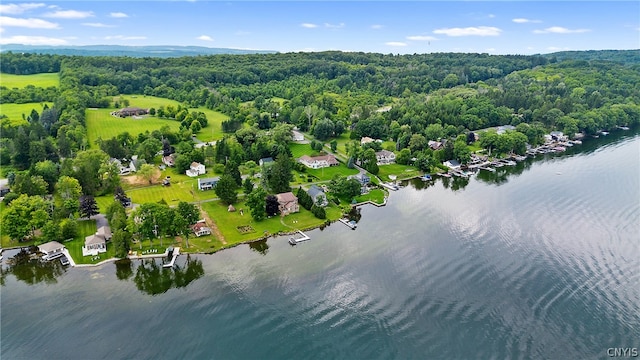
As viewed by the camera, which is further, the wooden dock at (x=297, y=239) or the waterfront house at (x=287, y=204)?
the waterfront house at (x=287, y=204)

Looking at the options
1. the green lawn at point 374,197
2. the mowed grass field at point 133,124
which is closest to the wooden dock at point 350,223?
the green lawn at point 374,197

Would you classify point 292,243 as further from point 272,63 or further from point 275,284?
point 272,63

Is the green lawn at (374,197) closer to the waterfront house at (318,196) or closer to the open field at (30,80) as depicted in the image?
the waterfront house at (318,196)

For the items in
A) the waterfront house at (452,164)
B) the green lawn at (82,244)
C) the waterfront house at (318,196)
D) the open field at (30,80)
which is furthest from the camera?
the open field at (30,80)

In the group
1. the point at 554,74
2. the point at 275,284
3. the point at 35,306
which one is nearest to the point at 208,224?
the point at 275,284

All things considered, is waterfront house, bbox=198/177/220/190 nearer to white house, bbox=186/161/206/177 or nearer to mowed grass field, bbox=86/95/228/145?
white house, bbox=186/161/206/177

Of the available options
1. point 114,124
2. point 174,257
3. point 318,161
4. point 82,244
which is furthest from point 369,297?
point 114,124

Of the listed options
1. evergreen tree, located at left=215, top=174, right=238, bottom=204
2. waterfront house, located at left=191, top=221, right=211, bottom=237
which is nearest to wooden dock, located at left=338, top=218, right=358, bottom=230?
evergreen tree, located at left=215, top=174, right=238, bottom=204
